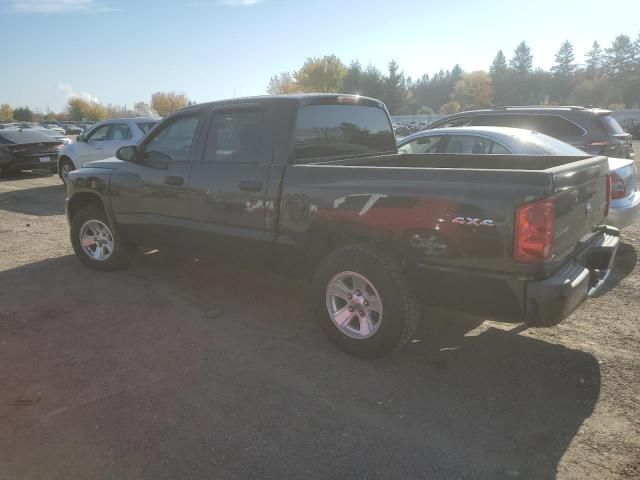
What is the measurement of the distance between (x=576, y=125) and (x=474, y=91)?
358 feet

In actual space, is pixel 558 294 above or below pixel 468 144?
below

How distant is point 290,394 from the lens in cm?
318

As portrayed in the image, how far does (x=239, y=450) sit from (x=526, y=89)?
119612mm

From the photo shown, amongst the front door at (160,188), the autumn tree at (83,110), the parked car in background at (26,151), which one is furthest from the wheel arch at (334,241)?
the autumn tree at (83,110)

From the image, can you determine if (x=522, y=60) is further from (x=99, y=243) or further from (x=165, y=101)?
(x=99, y=243)

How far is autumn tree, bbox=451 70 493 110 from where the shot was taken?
349ft

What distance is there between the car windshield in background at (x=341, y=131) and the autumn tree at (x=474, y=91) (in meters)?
105

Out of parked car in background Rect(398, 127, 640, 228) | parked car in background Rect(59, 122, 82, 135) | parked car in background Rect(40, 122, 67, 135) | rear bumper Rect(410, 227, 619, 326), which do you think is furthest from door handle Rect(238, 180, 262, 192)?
parked car in background Rect(59, 122, 82, 135)

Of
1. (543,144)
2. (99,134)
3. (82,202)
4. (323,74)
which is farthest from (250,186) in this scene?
(323,74)

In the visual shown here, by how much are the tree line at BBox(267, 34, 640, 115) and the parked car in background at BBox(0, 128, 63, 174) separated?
229 feet

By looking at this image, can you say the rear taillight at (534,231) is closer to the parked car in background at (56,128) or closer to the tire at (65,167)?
the tire at (65,167)

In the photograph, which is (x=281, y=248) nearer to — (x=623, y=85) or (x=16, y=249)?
(x=16, y=249)

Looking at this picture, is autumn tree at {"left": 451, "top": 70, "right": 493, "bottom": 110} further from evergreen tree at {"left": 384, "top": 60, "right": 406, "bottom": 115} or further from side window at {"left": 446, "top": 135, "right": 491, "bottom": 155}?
side window at {"left": 446, "top": 135, "right": 491, "bottom": 155}

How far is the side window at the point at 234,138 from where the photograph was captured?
4133 millimetres
